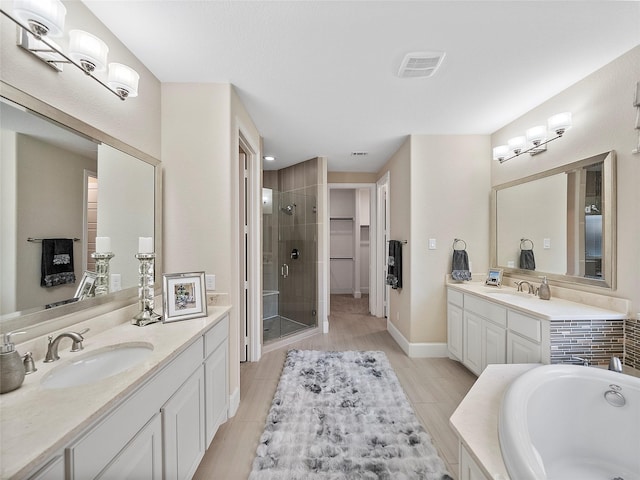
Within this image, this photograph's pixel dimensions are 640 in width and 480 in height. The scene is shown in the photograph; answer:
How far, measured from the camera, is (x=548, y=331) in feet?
5.65

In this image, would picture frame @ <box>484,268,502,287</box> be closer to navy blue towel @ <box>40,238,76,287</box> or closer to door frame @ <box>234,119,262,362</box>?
door frame @ <box>234,119,262,362</box>

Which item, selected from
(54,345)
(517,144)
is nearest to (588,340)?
(517,144)

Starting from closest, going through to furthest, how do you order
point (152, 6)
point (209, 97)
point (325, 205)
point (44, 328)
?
1. point (44, 328)
2. point (152, 6)
3. point (209, 97)
4. point (325, 205)

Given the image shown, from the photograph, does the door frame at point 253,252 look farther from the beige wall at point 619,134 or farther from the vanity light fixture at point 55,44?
the beige wall at point 619,134

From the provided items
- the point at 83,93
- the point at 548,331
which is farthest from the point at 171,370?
the point at 548,331

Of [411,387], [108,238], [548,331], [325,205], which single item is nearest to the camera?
[108,238]

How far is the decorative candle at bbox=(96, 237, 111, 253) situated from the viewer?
142 cm

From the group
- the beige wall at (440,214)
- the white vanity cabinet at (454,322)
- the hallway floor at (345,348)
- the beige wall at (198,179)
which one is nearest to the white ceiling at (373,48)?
the beige wall at (198,179)

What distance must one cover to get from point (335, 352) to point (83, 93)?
3.05 meters

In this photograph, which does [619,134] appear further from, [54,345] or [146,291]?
[54,345]

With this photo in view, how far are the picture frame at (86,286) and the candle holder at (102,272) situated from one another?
18mm

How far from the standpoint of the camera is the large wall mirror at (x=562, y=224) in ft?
5.94

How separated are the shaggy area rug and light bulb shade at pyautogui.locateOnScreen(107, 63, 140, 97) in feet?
7.37

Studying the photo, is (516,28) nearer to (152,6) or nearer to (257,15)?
(257,15)
